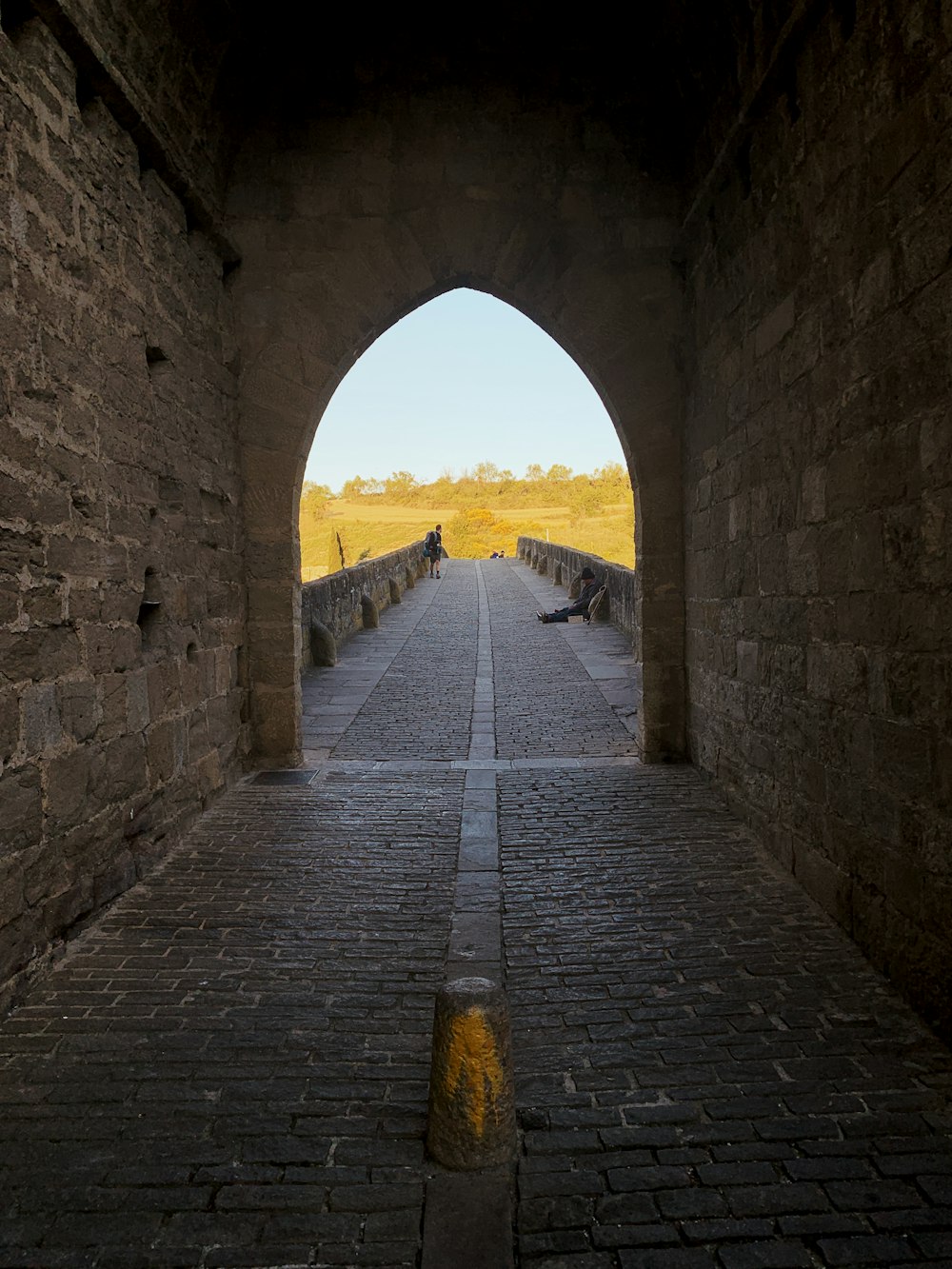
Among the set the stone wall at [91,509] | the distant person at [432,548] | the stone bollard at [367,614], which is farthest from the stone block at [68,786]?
the distant person at [432,548]

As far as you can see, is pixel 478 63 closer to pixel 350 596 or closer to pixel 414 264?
pixel 414 264

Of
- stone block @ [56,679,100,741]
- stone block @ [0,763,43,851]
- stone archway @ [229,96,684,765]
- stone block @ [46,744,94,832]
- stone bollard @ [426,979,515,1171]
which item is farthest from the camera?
stone archway @ [229,96,684,765]

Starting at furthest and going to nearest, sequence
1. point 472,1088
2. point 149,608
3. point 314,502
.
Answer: point 314,502 < point 149,608 < point 472,1088

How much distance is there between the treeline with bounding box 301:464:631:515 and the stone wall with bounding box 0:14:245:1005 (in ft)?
228

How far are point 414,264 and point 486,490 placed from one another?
79314mm

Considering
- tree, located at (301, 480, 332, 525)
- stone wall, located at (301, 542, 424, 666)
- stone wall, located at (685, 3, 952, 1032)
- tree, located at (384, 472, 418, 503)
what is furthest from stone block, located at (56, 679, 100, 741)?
tree, located at (384, 472, 418, 503)

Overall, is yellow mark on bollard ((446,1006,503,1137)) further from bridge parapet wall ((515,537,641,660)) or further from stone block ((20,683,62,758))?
bridge parapet wall ((515,537,641,660))

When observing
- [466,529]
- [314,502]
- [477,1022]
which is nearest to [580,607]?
[477,1022]

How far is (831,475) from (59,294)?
3.48 meters

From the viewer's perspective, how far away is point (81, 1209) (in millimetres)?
2078

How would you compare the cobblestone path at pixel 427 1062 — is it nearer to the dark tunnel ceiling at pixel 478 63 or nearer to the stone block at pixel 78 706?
the stone block at pixel 78 706

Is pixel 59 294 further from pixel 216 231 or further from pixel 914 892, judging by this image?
pixel 914 892

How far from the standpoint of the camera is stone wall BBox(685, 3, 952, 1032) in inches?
113

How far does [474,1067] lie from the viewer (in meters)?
2.23
